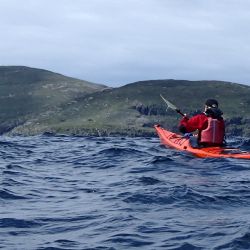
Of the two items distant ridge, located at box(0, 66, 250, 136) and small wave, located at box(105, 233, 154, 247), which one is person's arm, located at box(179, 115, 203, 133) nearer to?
small wave, located at box(105, 233, 154, 247)

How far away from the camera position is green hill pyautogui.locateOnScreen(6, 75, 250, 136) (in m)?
90.1

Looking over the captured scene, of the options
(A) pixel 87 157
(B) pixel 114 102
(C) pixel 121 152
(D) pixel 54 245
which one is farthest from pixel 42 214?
(B) pixel 114 102

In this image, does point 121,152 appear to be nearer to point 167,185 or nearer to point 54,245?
point 167,185

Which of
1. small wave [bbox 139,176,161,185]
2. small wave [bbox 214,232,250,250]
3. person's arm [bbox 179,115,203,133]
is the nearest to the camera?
small wave [bbox 214,232,250,250]

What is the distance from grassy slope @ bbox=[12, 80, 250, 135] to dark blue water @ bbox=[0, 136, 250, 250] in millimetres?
65552

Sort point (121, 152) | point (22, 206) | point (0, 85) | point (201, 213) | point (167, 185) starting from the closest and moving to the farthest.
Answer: point (201, 213) < point (22, 206) < point (167, 185) < point (121, 152) < point (0, 85)

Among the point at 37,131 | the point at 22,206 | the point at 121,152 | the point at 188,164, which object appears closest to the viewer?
the point at 22,206

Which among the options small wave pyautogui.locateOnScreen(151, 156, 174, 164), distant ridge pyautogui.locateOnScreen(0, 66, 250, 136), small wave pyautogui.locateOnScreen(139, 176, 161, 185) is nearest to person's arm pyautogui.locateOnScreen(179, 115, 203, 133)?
small wave pyautogui.locateOnScreen(151, 156, 174, 164)

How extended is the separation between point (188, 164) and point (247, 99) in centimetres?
9312

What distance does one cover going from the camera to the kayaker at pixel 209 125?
21672mm

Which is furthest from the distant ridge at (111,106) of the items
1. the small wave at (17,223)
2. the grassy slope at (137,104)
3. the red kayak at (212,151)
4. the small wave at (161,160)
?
the small wave at (17,223)

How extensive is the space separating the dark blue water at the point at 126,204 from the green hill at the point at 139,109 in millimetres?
64855

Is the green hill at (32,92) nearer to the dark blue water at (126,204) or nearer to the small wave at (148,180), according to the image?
the dark blue water at (126,204)

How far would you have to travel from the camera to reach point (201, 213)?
1212 cm
